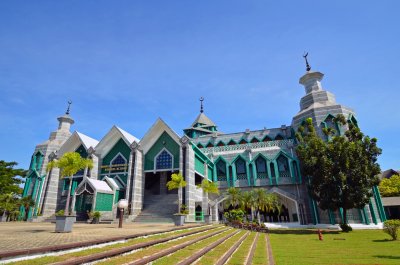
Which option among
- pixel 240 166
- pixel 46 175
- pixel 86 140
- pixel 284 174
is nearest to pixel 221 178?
pixel 240 166

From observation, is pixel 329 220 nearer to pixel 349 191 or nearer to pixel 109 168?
pixel 349 191

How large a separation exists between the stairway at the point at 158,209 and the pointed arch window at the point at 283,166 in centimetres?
1330

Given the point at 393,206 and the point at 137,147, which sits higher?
the point at 137,147

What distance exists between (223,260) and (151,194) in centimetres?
2353

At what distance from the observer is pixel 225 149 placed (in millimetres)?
32281

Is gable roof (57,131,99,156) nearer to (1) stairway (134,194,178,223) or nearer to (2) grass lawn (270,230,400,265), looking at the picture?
(1) stairway (134,194,178,223)

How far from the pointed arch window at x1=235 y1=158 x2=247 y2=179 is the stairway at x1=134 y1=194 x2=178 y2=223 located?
8.69 m

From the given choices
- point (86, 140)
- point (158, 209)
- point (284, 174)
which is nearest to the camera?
point (158, 209)

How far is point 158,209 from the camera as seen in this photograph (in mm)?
24422

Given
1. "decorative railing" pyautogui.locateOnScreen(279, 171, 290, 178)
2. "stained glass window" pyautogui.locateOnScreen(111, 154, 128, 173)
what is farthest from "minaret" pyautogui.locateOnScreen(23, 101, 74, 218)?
"decorative railing" pyautogui.locateOnScreen(279, 171, 290, 178)

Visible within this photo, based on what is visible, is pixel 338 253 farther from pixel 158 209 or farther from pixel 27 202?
pixel 27 202

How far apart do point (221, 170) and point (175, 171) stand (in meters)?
6.41

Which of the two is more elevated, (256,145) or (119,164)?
(256,145)

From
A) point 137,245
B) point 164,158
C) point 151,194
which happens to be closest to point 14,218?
point 151,194
